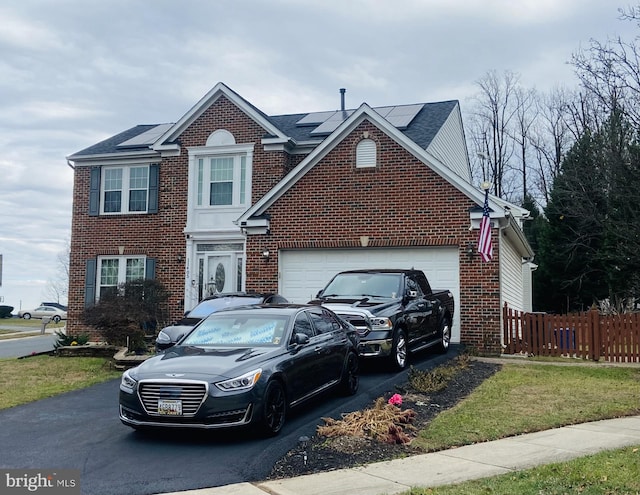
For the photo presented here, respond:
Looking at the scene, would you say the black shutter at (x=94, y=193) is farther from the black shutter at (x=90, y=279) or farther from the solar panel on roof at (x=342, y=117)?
the solar panel on roof at (x=342, y=117)

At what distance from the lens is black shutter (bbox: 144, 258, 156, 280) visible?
2010 centimetres

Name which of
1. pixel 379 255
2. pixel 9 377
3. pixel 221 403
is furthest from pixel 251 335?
pixel 379 255

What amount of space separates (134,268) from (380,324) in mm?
11678

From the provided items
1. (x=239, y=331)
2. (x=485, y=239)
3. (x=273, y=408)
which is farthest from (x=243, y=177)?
(x=273, y=408)

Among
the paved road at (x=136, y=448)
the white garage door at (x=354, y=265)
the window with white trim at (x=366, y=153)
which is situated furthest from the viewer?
the window with white trim at (x=366, y=153)

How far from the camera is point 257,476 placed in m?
6.36

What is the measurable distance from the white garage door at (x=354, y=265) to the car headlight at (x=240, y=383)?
9.26m

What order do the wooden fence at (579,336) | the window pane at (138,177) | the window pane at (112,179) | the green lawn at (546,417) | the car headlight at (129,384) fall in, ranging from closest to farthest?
the green lawn at (546,417), the car headlight at (129,384), the wooden fence at (579,336), the window pane at (138,177), the window pane at (112,179)

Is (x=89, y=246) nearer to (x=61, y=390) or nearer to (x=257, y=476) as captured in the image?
(x=61, y=390)

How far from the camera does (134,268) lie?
68.1ft

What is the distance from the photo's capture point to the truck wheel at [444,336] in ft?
46.3

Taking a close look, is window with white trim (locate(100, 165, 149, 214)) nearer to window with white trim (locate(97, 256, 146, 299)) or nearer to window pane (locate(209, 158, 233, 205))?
window with white trim (locate(97, 256, 146, 299))

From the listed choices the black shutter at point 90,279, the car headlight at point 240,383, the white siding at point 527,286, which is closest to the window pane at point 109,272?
the black shutter at point 90,279

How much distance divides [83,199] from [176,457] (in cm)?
1624
